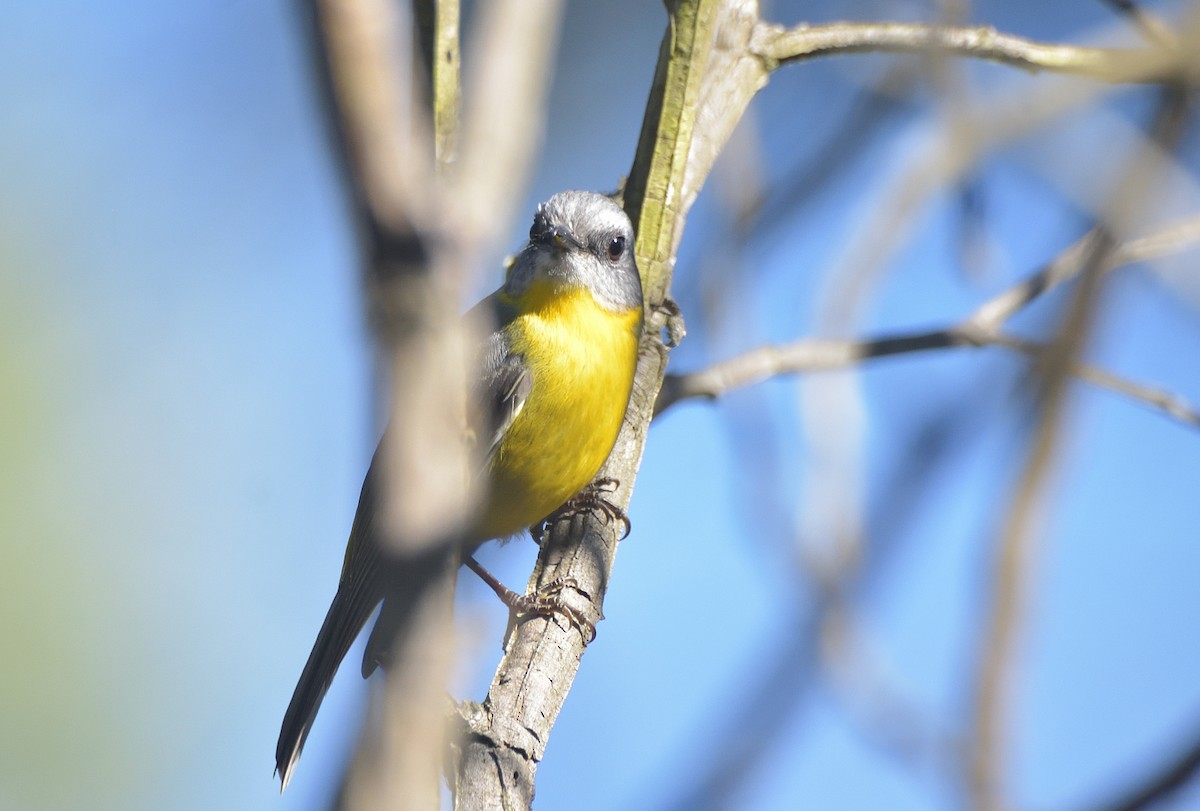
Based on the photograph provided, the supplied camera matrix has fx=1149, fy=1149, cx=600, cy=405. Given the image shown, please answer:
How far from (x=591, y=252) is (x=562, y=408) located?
2.55 feet

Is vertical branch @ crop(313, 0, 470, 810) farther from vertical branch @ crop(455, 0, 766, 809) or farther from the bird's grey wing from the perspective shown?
the bird's grey wing

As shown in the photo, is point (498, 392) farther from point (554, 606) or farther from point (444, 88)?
point (444, 88)

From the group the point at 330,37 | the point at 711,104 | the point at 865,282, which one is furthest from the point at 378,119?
the point at 711,104

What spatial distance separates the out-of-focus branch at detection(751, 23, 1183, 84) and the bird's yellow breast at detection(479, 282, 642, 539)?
1.23 meters

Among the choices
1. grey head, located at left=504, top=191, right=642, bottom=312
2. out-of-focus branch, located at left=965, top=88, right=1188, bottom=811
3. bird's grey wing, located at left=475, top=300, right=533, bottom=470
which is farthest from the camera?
grey head, located at left=504, top=191, right=642, bottom=312

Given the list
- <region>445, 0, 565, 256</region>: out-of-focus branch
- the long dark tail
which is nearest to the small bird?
the long dark tail

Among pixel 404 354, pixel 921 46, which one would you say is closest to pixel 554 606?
pixel 921 46

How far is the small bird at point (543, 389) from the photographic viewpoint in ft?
14.0

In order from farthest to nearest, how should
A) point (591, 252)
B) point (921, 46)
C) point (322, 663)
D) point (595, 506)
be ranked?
point (591, 252), point (595, 506), point (322, 663), point (921, 46)

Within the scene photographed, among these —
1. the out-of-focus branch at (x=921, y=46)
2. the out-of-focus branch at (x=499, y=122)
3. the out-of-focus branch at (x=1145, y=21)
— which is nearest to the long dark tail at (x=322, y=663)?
the out-of-focus branch at (x=921, y=46)

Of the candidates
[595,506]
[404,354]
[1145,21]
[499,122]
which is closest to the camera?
[404,354]

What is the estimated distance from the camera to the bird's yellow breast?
446cm

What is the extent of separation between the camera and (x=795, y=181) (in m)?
4.97

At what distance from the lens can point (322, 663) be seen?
424cm
